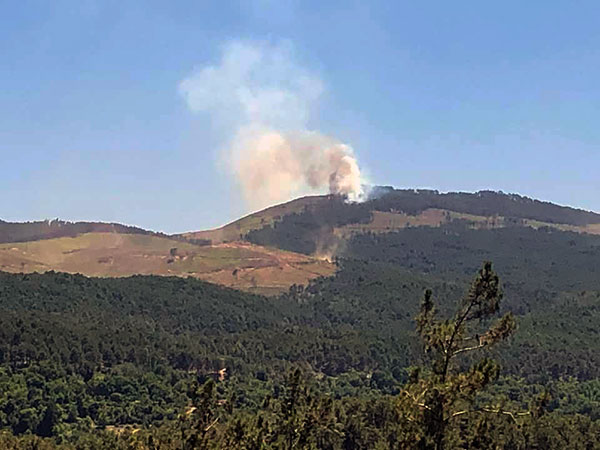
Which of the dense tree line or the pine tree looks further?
the dense tree line

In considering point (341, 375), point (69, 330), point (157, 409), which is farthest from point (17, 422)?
point (341, 375)

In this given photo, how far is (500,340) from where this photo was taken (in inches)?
1000

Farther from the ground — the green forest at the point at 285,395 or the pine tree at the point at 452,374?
the pine tree at the point at 452,374

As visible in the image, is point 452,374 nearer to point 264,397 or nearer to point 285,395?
point 285,395

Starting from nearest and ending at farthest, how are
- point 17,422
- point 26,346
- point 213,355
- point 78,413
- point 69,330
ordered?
1. point 17,422
2. point 78,413
3. point 26,346
4. point 69,330
5. point 213,355

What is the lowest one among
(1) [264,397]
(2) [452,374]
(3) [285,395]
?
(1) [264,397]

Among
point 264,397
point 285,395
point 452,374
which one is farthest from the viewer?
point 264,397

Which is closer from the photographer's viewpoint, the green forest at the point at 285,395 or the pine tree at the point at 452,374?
the pine tree at the point at 452,374

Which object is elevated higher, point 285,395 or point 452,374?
point 452,374

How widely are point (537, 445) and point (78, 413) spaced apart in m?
77.3

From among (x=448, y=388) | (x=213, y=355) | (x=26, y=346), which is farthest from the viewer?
(x=213, y=355)

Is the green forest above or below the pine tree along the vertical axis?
below

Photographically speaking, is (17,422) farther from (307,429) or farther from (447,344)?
(447,344)

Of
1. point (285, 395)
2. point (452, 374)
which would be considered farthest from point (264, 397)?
point (452, 374)
